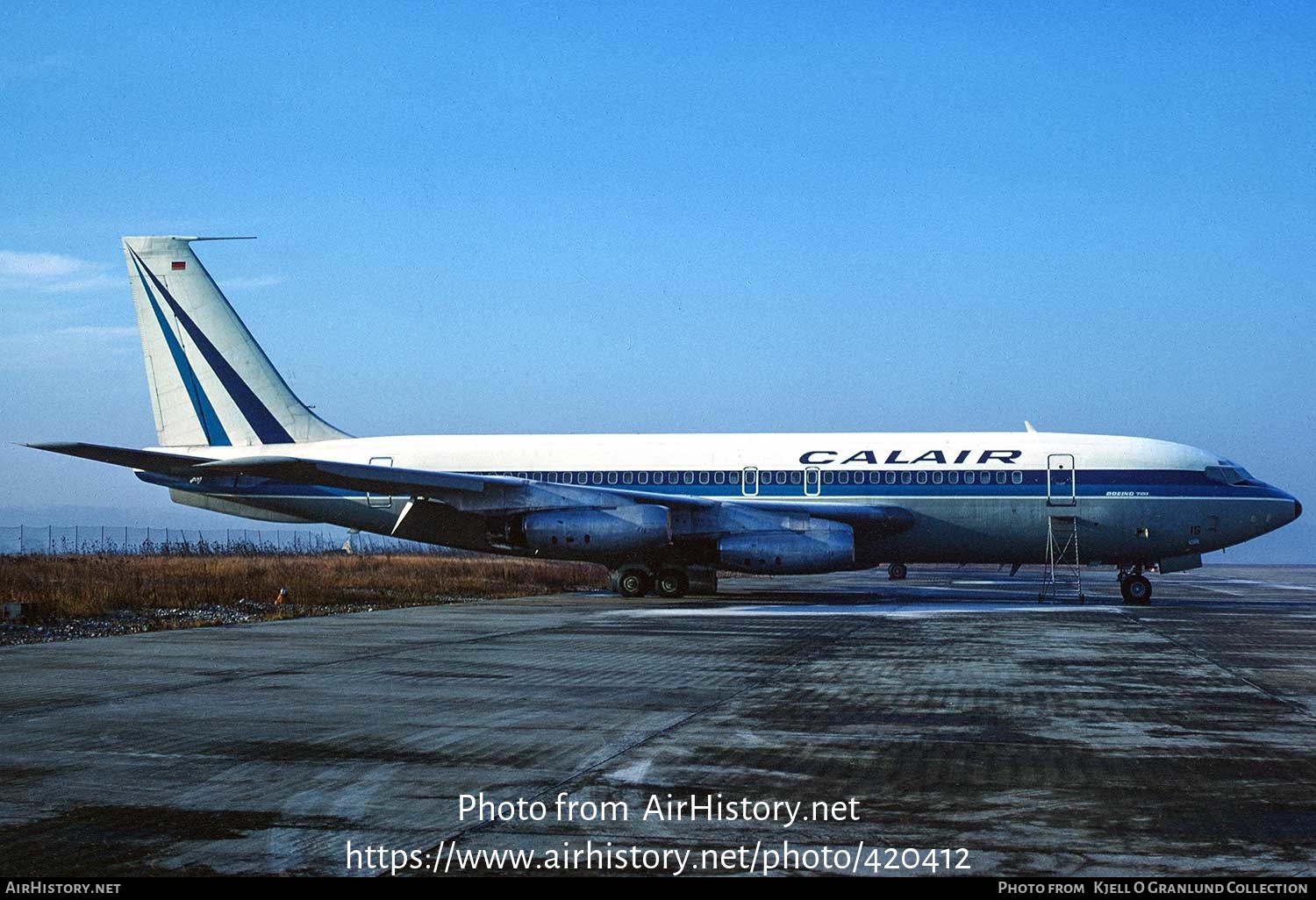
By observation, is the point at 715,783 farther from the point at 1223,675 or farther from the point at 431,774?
the point at 1223,675

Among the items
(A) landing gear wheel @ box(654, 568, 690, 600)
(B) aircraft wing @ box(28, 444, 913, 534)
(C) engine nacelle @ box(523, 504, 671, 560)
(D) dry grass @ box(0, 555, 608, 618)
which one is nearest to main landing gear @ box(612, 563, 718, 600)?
(A) landing gear wheel @ box(654, 568, 690, 600)

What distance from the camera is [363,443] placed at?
29094 mm

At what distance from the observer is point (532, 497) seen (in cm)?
2570

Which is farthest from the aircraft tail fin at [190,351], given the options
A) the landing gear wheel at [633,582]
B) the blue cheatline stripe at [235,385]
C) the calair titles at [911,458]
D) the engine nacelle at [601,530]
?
the calair titles at [911,458]

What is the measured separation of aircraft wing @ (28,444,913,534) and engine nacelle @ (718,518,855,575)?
25.0 inches

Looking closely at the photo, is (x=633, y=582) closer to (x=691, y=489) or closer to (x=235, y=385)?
(x=691, y=489)

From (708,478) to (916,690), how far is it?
16019 mm

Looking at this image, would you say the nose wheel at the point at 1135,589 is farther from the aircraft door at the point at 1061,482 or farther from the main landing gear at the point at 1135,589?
the aircraft door at the point at 1061,482

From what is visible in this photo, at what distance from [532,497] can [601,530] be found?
5.48 ft

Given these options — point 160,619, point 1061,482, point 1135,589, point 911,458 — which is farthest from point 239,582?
point 1135,589

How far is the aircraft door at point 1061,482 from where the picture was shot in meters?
25.6

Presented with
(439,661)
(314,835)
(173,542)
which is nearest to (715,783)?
(314,835)

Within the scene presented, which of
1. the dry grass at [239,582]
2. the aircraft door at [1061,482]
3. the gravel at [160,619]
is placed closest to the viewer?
the gravel at [160,619]

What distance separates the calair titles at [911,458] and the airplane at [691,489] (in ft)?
0.12
